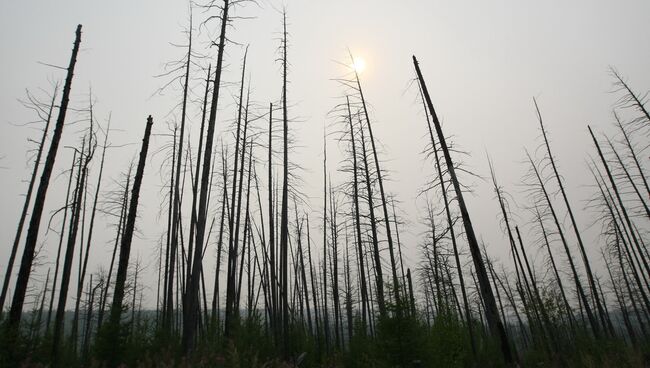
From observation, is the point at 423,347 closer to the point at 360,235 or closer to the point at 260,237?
the point at 360,235

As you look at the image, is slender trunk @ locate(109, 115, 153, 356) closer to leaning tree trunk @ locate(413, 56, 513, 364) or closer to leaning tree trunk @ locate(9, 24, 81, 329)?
leaning tree trunk @ locate(9, 24, 81, 329)

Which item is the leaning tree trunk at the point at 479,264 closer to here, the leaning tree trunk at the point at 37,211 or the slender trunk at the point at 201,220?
the slender trunk at the point at 201,220

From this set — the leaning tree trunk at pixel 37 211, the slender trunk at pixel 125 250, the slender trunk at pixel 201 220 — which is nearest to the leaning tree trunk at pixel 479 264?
the slender trunk at pixel 201 220

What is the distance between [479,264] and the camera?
309 inches

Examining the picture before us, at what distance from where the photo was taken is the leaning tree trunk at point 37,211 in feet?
25.0

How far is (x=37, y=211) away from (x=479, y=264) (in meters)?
11.0

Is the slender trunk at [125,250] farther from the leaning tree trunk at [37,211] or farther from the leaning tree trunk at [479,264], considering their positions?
the leaning tree trunk at [479,264]

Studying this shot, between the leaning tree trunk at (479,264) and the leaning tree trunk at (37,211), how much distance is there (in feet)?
34.1

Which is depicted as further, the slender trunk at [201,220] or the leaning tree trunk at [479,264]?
the slender trunk at [201,220]

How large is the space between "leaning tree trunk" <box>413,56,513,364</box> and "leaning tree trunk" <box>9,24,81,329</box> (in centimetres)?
1040

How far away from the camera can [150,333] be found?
9.75 metres

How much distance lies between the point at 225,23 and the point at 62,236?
14351 millimetres

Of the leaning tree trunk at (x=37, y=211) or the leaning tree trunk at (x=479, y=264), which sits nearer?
the leaning tree trunk at (x=479, y=264)

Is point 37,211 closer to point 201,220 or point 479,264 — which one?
point 201,220
